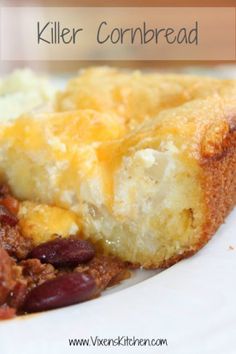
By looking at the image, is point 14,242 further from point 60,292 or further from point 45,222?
point 60,292

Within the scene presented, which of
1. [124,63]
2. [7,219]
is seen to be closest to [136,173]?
[7,219]

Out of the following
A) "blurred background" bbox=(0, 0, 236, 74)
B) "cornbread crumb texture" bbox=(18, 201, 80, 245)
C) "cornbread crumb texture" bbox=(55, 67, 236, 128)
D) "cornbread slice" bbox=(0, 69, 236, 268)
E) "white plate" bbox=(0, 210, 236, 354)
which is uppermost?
"blurred background" bbox=(0, 0, 236, 74)

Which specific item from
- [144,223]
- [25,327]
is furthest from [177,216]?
[25,327]

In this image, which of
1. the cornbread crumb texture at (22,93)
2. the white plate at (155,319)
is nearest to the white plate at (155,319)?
the white plate at (155,319)

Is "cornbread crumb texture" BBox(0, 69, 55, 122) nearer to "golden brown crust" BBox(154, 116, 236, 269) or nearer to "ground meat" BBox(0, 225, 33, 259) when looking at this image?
"ground meat" BBox(0, 225, 33, 259)

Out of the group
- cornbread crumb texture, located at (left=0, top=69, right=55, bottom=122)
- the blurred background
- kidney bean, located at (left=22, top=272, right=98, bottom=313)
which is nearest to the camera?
kidney bean, located at (left=22, top=272, right=98, bottom=313)

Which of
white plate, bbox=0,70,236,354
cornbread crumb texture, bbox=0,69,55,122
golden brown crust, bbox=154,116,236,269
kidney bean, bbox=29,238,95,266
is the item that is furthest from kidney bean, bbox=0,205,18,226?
cornbread crumb texture, bbox=0,69,55,122
